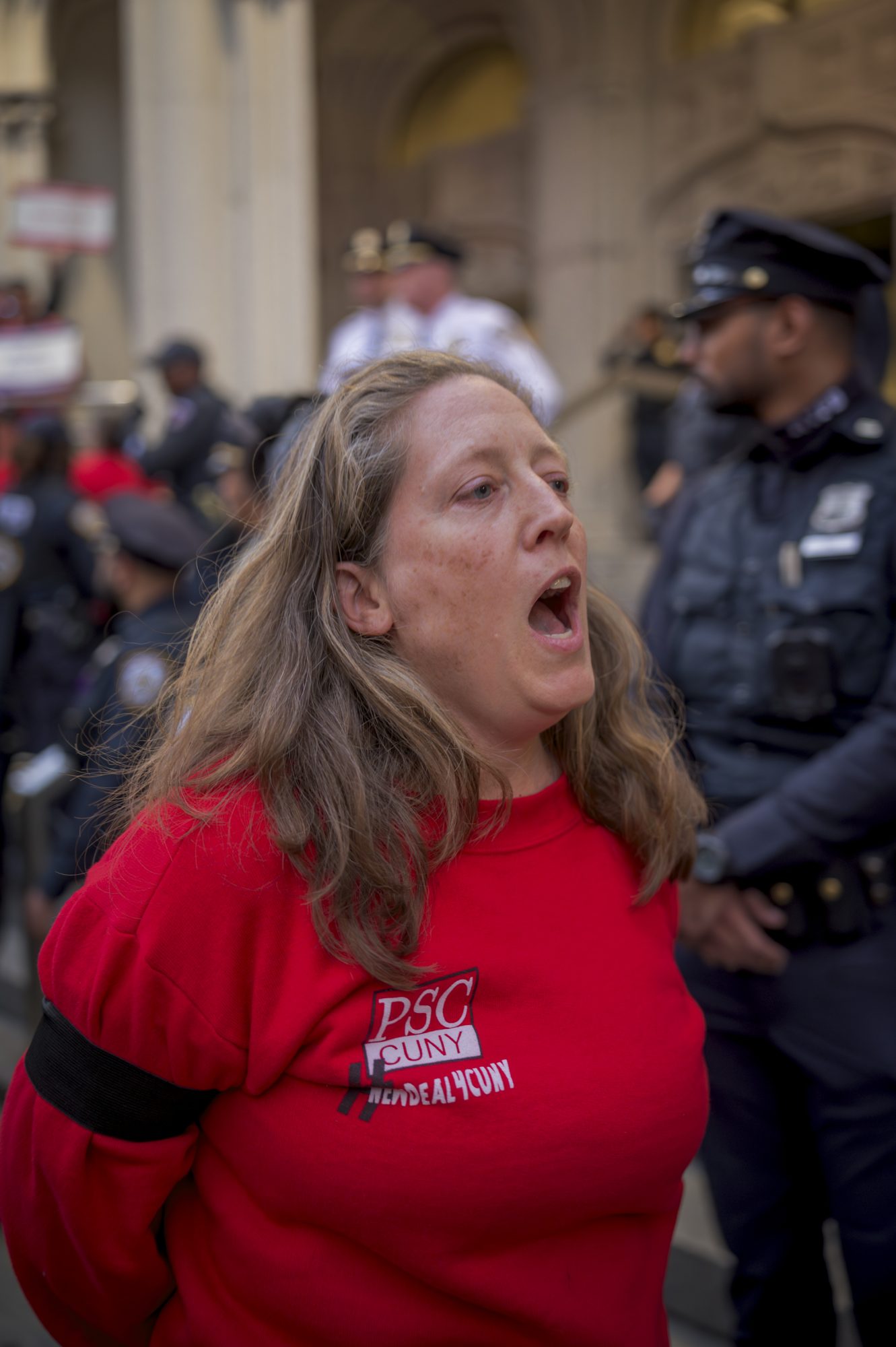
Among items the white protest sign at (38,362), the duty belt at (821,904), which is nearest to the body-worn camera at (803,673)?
the duty belt at (821,904)

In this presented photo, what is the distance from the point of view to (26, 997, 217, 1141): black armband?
1511mm

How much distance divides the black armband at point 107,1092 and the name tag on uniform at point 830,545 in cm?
152

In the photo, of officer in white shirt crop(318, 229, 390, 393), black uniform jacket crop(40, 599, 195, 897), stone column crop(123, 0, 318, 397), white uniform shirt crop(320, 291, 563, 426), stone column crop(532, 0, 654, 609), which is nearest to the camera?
black uniform jacket crop(40, 599, 195, 897)

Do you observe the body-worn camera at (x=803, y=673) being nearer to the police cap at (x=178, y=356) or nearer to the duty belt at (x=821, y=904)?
the duty belt at (x=821, y=904)

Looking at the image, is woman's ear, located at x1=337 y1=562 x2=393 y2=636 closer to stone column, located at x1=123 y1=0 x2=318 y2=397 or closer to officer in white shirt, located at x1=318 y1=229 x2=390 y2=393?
officer in white shirt, located at x1=318 y1=229 x2=390 y2=393

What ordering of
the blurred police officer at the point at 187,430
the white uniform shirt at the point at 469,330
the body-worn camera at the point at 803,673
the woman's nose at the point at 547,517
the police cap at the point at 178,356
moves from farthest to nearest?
the police cap at the point at 178,356 → the blurred police officer at the point at 187,430 → the white uniform shirt at the point at 469,330 → the body-worn camera at the point at 803,673 → the woman's nose at the point at 547,517

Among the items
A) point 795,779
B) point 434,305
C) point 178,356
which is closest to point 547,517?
point 795,779

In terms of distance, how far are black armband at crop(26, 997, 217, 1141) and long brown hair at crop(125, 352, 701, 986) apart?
0.84 feet

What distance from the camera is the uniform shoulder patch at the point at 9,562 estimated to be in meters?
6.64

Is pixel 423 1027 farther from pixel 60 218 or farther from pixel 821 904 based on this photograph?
pixel 60 218

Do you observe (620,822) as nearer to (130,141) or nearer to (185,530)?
(185,530)

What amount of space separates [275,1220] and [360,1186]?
5.2 inches

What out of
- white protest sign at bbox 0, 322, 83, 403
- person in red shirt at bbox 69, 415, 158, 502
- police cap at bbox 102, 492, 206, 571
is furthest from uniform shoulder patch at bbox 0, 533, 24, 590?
police cap at bbox 102, 492, 206, 571

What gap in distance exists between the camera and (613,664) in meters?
2.00
